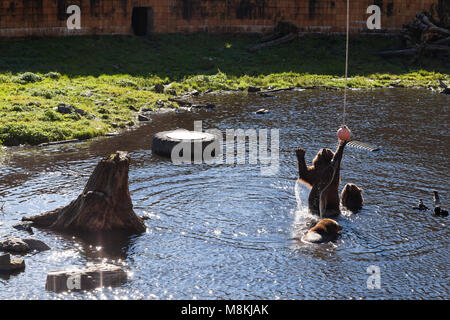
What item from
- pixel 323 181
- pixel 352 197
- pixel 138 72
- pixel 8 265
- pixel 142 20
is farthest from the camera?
pixel 142 20

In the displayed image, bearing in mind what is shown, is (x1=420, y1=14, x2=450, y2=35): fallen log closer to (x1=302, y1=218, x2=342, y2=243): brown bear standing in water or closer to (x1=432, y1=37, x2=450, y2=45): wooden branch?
(x1=432, y1=37, x2=450, y2=45): wooden branch

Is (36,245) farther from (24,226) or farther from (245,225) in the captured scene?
(245,225)

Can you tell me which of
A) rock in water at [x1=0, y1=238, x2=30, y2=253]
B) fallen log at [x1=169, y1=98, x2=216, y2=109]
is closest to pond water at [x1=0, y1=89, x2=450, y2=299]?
rock in water at [x1=0, y1=238, x2=30, y2=253]

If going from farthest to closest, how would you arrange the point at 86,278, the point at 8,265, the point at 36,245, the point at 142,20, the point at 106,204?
the point at 142,20, the point at 106,204, the point at 36,245, the point at 8,265, the point at 86,278

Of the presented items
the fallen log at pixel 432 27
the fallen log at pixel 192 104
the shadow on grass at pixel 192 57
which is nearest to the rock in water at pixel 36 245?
the fallen log at pixel 192 104

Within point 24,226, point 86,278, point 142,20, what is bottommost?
point 86,278

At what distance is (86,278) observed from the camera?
9430mm

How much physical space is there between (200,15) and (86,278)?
28.2m

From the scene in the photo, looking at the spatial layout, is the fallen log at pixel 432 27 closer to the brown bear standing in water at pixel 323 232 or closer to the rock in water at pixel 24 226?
the brown bear standing in water at pixel 323 232

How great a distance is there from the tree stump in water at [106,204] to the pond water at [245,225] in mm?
366

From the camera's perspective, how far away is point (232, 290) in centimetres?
946

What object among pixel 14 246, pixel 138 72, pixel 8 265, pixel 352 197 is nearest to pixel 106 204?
pixel 14 246

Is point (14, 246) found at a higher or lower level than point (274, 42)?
lower

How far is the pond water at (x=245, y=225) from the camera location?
9.62 meters
